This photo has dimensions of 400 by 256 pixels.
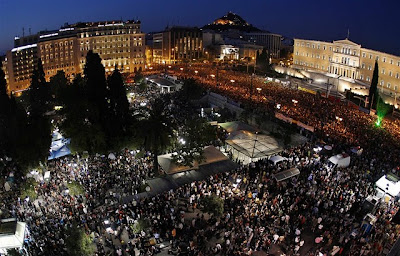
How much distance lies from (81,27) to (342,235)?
80.2m

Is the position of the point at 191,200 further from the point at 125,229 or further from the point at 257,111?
the point at 257,111

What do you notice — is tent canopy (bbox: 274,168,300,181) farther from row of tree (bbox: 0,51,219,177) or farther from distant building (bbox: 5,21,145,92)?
distant building (bbox: 5,21,145,92)

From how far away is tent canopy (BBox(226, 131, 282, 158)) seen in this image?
26.6 metres

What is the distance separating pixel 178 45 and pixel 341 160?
293 ft

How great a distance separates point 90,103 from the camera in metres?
28.6

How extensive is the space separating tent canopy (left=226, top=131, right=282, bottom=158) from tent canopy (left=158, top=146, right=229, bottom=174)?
208cm

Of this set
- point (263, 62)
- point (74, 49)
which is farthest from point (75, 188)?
point (74, 49)

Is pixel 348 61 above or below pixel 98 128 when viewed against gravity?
above

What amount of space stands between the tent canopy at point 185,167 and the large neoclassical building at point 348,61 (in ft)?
126

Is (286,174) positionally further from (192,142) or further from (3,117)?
(3,117)

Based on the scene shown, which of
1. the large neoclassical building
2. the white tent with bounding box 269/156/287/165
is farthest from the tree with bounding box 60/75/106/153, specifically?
the large neoclassical building

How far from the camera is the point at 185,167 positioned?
2433cm

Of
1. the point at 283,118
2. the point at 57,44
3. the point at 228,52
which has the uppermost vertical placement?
the point at 57,44

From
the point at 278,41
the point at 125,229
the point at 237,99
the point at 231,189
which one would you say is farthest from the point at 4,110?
the point at 278,41
